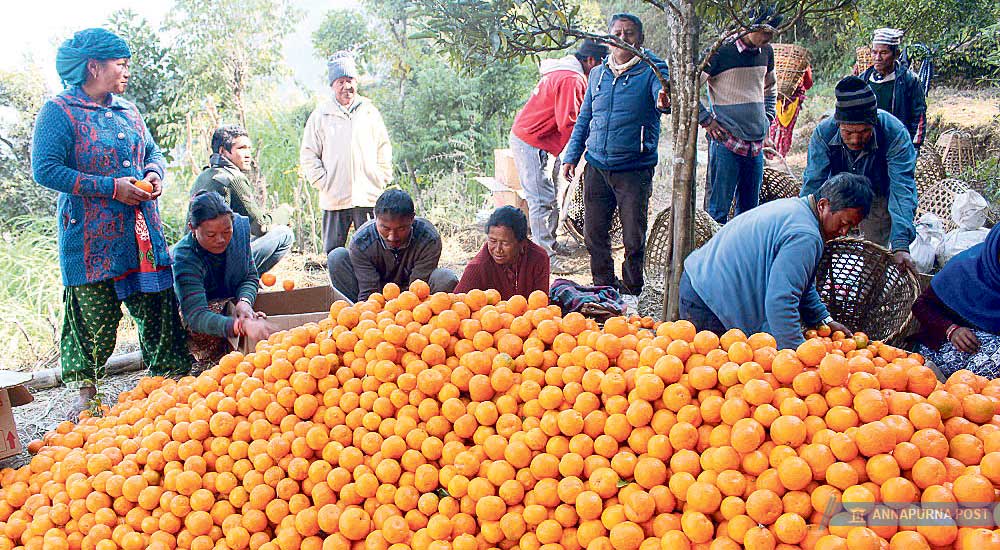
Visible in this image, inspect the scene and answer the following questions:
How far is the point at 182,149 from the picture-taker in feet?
20.3

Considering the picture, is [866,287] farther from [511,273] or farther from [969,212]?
[969,212]

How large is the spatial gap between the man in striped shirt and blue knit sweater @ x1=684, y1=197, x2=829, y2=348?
5.57 ft

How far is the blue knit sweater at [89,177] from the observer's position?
2760 millimetres

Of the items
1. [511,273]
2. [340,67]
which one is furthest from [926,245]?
[340,67]

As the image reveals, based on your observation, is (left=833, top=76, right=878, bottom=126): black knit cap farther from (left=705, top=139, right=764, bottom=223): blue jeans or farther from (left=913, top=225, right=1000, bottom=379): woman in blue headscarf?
(left=705, top=139, right=764, bottom=223): blue jeans

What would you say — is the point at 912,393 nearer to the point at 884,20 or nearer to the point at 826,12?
the point at 826,12

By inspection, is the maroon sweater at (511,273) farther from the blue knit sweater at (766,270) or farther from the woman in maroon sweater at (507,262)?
the blue knit sweater at (766,270)

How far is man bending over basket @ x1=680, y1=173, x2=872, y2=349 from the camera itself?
2201 millimetres

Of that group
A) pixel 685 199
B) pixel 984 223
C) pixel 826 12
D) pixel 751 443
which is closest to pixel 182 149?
pixel 685 199

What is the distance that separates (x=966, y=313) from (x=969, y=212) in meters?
2.53

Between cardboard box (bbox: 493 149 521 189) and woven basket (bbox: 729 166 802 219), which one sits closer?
woven basket (bbox: 729 166 802 219)

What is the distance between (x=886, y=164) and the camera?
3.36 m

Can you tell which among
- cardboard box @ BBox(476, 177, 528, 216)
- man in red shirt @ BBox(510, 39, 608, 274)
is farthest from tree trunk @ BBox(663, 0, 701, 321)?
cardboard box @ BBox(476, 177, 528, 216)

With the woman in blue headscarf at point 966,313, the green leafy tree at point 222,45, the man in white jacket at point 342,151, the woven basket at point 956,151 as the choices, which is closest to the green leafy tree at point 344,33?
the green leafy tree at point 222,45
